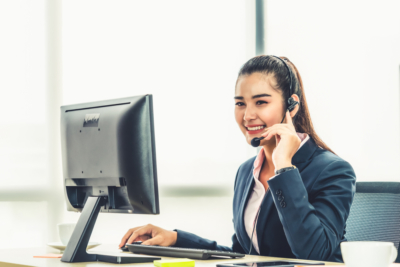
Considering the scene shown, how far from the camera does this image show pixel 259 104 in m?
1.67

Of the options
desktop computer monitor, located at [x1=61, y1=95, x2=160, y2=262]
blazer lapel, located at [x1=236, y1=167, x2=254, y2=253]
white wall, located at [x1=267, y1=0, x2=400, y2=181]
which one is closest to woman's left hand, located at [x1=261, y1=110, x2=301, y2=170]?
blazer lapel, located at [x1=236, y1=167, x2=254, y2=253]

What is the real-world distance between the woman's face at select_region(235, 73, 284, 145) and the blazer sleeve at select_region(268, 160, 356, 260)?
28 cm

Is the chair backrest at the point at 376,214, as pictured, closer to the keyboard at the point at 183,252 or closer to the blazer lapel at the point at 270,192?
the blazer lapel at the point at 270,192

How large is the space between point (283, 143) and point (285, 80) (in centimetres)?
31

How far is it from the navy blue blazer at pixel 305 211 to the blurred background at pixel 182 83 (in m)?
1.21

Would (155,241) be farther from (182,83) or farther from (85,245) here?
(182,83)

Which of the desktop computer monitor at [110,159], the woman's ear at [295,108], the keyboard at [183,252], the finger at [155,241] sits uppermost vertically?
the woman's ear at [295,108]

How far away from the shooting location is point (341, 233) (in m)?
1.48

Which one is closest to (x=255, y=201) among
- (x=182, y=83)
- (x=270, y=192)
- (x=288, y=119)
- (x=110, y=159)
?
(x=270, y=192)

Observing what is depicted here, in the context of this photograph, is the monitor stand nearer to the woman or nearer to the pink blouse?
the woman

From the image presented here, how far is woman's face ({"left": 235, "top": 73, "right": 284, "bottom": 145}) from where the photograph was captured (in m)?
1.65

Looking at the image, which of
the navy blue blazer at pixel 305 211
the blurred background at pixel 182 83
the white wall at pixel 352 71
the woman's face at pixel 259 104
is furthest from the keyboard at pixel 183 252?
the white wall at pixel 352 71

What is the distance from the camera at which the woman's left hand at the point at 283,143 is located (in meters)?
1.44

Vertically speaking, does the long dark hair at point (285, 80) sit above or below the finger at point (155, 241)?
above
